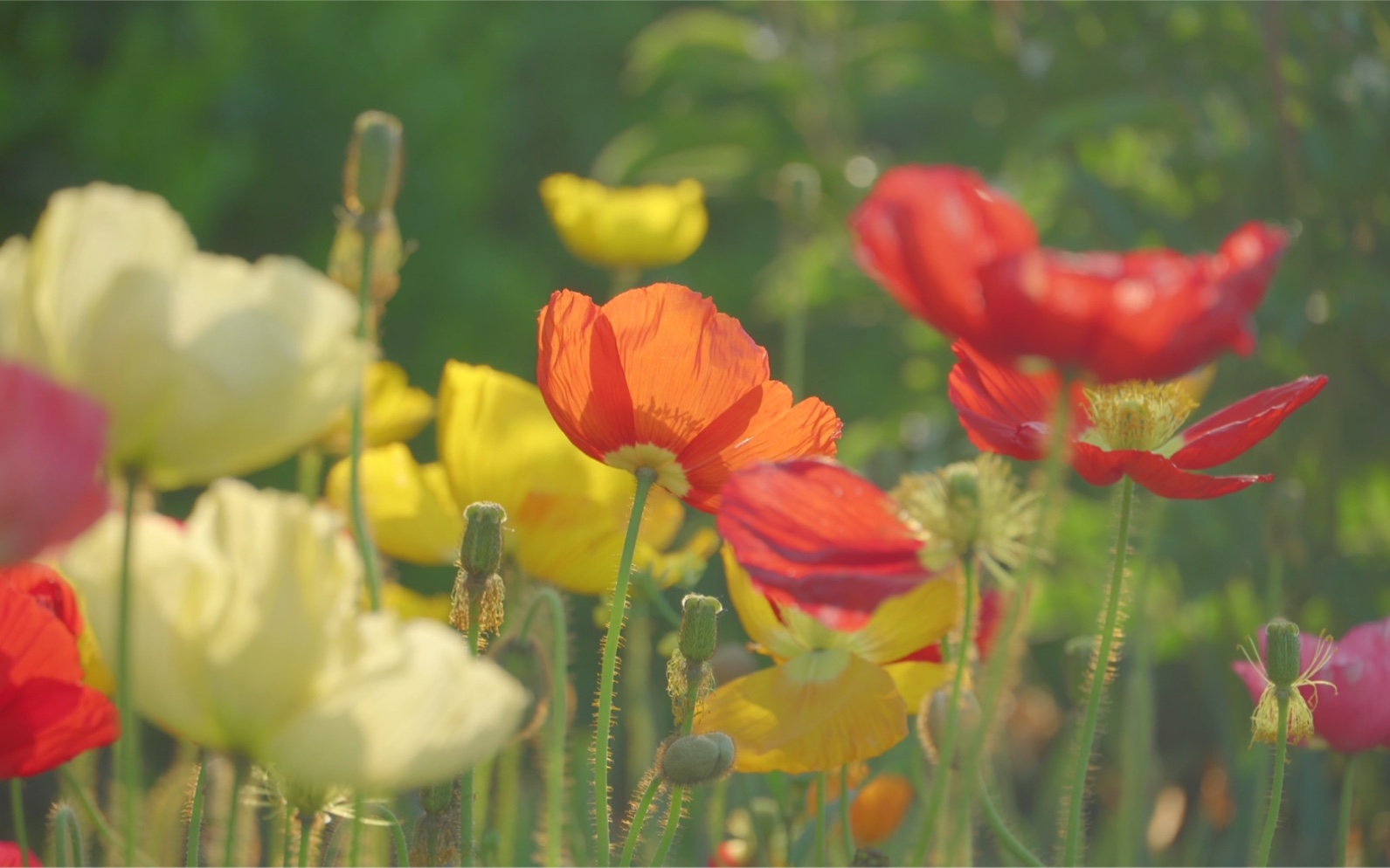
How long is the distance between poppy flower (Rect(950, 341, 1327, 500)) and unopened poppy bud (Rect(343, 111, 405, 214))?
0.21m

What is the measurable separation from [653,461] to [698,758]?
13 cm

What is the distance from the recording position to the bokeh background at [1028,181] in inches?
55.0

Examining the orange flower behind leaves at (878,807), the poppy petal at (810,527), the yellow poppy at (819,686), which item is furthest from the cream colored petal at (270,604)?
the orange flower behind leaves at (878,807)

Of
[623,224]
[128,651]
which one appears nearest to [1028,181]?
[623,224]

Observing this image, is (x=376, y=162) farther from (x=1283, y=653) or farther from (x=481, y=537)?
(x=1283, y=653)

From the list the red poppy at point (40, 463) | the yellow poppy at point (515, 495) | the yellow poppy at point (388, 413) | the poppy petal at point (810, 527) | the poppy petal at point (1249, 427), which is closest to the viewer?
the red poppy at point (40, 463)

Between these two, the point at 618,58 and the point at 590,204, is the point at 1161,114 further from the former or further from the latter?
the point at 618,58

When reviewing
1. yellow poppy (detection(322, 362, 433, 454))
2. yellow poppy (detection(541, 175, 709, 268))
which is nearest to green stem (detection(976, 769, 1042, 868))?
yellow poppy (detection(322, 362, 433, 454))

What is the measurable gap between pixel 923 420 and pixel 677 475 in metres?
1.16

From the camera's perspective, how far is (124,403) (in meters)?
0.31

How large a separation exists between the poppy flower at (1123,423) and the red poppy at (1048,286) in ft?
0.42

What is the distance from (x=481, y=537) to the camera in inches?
18.7

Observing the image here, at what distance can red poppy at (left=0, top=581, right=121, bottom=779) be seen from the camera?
42 cm

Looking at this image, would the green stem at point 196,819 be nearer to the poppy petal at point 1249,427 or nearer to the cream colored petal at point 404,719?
the cream colored petal at point 404,719
